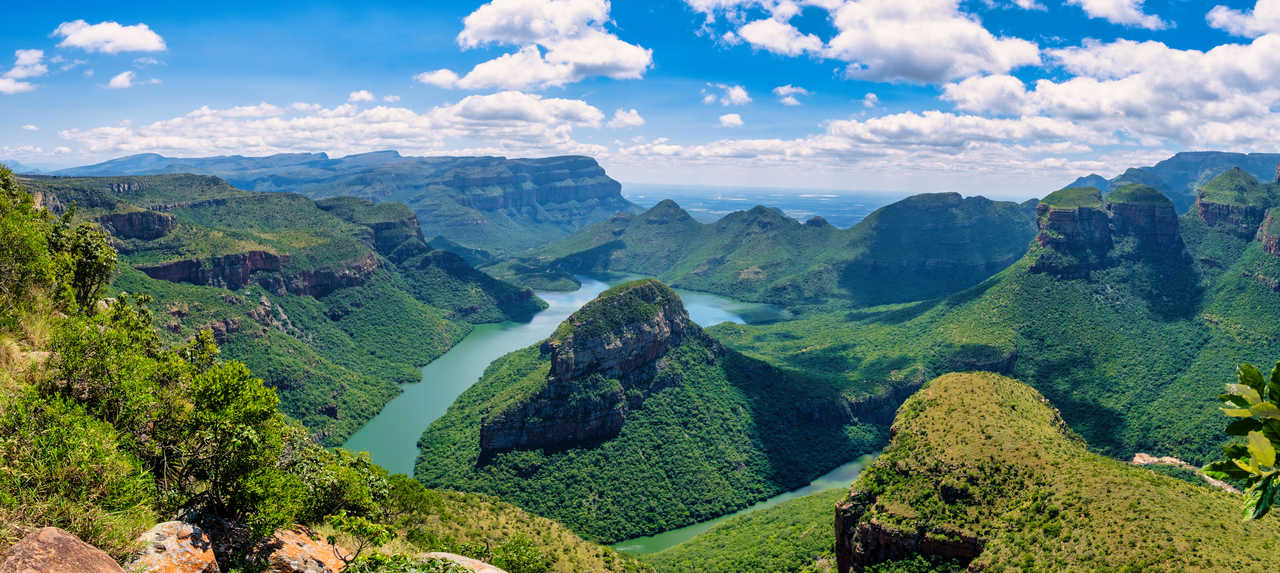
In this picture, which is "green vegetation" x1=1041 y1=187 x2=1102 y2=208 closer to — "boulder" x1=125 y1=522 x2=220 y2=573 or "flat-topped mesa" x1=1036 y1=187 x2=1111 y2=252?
"flat-topped mesa" x1=1036 y1=187 x2=1111 y2=252

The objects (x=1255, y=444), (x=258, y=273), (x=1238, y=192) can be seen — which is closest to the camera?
(x=1255, y=444)

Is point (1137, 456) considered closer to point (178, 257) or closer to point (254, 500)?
point (254, 500)

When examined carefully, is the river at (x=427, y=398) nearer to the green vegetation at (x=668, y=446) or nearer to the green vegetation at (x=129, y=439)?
the green vegetation at (x=668, y=446)

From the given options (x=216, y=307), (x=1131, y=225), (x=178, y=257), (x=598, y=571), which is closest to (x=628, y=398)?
(x=598, y=571)

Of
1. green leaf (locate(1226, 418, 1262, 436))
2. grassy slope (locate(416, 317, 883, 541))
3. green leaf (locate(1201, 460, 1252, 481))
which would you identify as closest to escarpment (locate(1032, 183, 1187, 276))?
grassy slope (locate(416, 317, 883, 541))

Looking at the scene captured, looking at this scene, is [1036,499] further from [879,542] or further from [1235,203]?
[1235,203]

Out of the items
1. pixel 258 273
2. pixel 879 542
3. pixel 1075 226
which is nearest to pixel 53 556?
pixel 879 542
